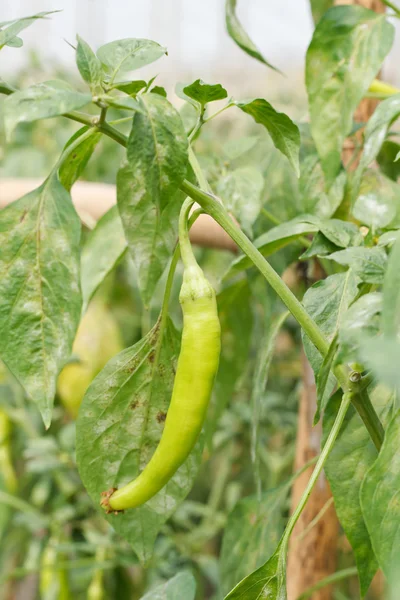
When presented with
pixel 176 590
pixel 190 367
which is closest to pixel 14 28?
pixel 190 367

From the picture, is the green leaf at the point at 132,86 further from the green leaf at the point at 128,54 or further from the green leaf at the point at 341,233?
the green leaf at the point at 341,233

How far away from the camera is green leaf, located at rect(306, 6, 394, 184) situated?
0.41m

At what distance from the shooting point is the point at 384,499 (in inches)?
10.0

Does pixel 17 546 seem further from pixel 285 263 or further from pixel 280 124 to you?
pixel 280 124

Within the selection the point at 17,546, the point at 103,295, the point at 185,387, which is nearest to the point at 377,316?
the point at 185,387

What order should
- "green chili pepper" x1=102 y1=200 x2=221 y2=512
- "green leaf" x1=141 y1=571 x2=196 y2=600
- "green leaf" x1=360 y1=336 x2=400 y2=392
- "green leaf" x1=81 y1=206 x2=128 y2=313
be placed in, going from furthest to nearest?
1. "green leaf" x1=81 y1=206 x2=128 y2=313
2. "green leaf" x1=141 y1=571 x2=196 y2=600
3. "green chili pepper" x1=102 y1=200 x2=221 y2=512
4. "green leaf" x1=360 y1=336 x2=400 y2=392

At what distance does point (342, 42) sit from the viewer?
1.35ft

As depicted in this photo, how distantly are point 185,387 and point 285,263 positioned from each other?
0.77 ft

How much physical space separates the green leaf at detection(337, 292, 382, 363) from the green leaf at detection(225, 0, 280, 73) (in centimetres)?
25

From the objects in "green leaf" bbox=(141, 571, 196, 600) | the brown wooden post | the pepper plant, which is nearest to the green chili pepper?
the pepper plant

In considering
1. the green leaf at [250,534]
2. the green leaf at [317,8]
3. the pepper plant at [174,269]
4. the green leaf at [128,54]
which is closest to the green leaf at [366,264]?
the pepper plant at [174,269]

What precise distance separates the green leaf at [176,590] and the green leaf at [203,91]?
0.24 m

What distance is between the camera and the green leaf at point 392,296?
206 mm

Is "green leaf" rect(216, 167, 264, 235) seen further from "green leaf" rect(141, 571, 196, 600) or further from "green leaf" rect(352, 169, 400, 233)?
"green leaf" rect(141, 571, 196, 600)
